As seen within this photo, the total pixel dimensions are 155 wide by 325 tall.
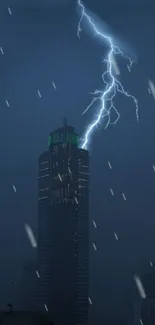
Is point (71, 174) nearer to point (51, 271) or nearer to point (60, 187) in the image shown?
point (60, 187)

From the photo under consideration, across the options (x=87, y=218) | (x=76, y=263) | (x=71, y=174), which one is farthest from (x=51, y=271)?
(x=71, y=174)

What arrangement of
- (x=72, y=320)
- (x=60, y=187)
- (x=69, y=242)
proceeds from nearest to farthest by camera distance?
(x=72, y=320) → (x=69, y=242) → (x=60, y=187)

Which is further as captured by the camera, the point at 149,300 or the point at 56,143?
the point at 56,143

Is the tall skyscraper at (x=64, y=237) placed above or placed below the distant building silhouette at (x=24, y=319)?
above

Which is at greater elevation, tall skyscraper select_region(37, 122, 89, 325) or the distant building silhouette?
tall skyscraper select_region(37, 122, 89, 325)

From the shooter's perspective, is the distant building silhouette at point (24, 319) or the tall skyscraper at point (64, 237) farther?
the tall skyscraper at point (64, 237)

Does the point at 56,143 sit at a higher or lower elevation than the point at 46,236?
higher

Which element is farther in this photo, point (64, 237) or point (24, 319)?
point (64, 237)

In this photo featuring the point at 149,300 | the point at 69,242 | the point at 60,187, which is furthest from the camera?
the point at 60,187

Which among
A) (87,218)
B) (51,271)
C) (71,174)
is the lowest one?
(51,271)

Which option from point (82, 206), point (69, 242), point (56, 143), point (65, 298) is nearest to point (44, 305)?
point (65, 298)

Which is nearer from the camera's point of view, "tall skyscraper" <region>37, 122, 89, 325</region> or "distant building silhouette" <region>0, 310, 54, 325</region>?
"distant building silhouette" <region>0, 310, 54, 325</region>
